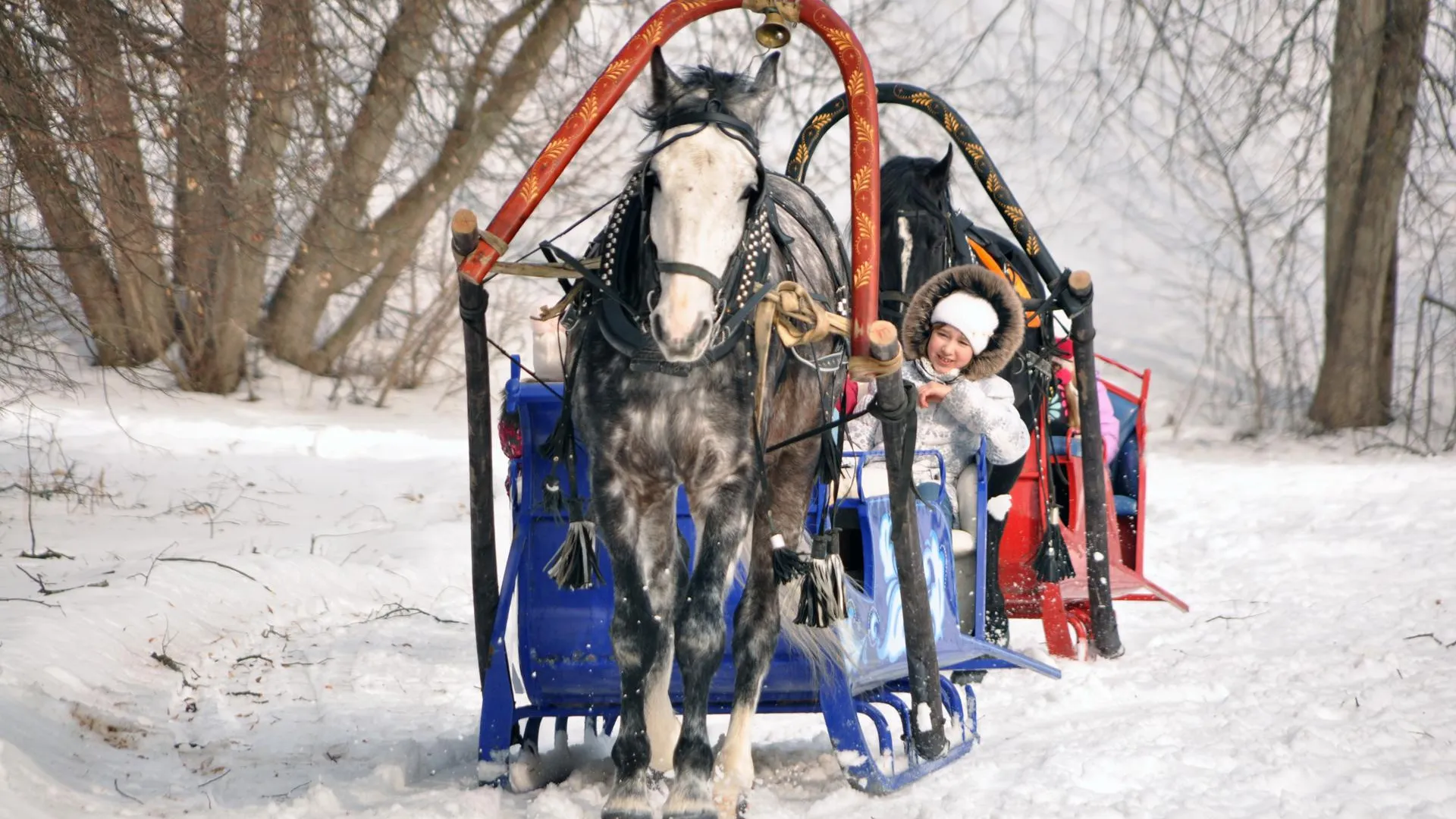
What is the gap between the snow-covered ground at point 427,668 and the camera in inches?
158

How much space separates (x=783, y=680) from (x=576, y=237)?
638 inches

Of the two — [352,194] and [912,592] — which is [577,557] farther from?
[352,194]

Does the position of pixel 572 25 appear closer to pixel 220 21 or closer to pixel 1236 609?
pixel 220 21

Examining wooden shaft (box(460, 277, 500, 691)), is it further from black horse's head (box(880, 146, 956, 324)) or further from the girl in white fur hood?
black horse's head (box(880, 146, 956, 324))

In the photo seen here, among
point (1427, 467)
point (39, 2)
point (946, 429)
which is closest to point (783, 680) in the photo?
point (946, 429)

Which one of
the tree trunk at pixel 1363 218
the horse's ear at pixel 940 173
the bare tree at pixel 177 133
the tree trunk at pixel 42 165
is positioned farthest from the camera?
the tree trunk at pixel 1363 218

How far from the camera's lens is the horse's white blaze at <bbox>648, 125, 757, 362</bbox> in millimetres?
3316

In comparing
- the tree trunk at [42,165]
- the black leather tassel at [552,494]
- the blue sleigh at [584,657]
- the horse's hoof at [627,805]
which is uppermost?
the tree trunk at [42,165]

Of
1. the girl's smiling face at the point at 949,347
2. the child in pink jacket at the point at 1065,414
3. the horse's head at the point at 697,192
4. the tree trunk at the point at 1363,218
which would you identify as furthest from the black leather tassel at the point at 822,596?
the tree trunk at the point at 1363,218

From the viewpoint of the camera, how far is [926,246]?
5691 millimetres

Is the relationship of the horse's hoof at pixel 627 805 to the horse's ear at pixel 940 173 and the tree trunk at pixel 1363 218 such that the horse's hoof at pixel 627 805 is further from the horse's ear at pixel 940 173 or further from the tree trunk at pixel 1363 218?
the tree trunk at pixel 1363 218

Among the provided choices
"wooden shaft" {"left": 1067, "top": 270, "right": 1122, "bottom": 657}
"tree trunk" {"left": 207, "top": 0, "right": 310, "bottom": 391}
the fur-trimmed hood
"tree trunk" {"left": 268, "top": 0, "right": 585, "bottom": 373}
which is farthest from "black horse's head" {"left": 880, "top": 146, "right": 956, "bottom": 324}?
"tree trunk" {"left": 268, "top": 0, "right": 585, "bottom": 373}

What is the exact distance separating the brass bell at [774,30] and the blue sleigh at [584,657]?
49.1 inches

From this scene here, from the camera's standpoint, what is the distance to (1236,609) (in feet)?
24.0
